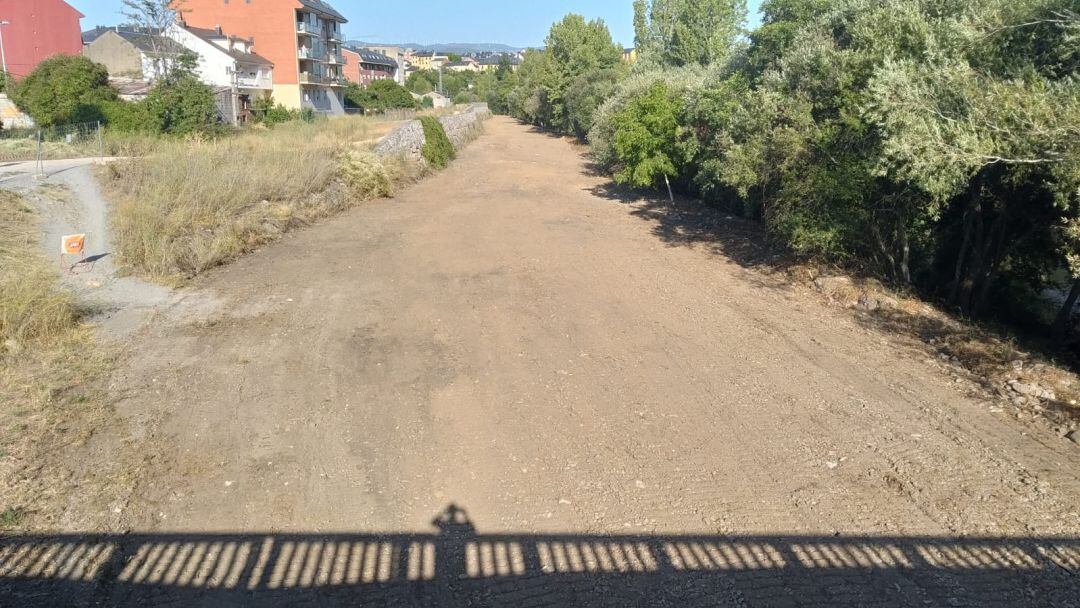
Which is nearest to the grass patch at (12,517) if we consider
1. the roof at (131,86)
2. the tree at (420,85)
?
the roof at (131,86)

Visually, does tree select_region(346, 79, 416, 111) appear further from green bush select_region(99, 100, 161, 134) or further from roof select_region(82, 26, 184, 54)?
green bush select_region(99, 100, 161, 134)

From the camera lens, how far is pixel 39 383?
724 cm

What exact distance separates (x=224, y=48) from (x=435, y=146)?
1046 inches

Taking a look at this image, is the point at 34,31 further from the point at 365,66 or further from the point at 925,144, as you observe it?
the point at 925,144

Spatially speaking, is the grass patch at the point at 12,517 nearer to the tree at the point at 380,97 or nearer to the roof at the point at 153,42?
the roof at the point at 153,42

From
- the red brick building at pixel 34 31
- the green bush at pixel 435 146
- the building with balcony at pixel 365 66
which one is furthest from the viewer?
the building with balcony at pixel 365 66

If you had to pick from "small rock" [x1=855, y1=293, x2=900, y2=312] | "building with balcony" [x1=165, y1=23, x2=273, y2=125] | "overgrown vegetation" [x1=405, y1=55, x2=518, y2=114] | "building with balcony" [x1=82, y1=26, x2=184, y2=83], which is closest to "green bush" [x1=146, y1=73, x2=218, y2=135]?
"building with balcony" [x1=165, y1=23, x2=273, y2=125]

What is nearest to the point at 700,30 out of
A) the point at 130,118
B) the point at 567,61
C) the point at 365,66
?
the point at 567,61

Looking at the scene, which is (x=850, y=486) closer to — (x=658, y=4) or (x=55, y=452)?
(x=55, y=452)

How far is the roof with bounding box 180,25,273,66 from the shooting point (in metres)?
45.3

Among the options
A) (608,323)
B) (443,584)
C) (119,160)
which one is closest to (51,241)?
(119,160)

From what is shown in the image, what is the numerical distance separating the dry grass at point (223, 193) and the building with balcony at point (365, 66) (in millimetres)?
64946

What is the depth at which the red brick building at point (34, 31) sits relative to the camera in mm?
44138

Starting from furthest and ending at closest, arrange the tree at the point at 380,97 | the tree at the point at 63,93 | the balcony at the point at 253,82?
1. the tree at the point at 380,97
2. the balcony at the point at 253,82
3. the tree at the point at 63,93
